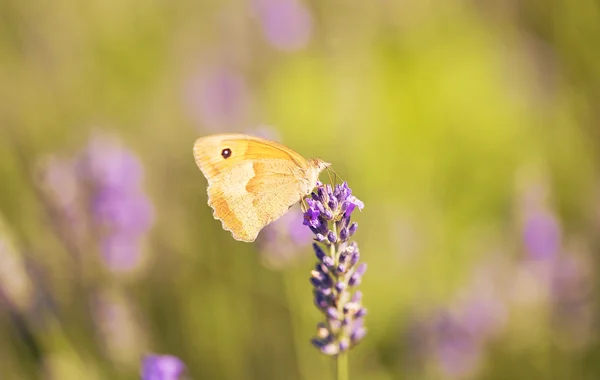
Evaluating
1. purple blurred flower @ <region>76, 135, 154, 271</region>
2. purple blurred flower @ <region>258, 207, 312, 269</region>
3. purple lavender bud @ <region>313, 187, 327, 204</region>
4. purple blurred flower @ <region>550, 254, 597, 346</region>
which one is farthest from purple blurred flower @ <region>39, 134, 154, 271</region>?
purple blurred flower @ <region>550, 254, 597, 346</region>

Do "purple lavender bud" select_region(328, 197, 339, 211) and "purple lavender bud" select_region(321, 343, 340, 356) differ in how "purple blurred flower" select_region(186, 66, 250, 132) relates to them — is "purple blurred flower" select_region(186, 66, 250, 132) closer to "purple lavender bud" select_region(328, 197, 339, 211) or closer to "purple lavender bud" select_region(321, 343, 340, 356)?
"purple lavender bud" select_region(328, 197, 339, 211)

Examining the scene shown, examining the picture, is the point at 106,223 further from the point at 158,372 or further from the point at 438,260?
the point at 438,260

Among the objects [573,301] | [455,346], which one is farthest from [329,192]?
[573,301]

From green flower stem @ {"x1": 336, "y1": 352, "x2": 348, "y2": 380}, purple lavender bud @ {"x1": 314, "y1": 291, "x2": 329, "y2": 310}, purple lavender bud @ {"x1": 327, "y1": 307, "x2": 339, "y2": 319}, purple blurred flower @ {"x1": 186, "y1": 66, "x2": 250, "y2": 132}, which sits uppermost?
purple blurred flower @ {"x1": 186, "y1": 66, "x2": 250, "y2": 132}

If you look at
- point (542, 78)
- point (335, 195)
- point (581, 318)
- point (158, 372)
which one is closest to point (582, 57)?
point (542, 78)

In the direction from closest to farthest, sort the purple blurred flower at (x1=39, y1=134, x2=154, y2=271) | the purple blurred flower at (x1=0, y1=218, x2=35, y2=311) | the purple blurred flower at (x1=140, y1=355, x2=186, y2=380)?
1. the purple blurred flower at (x1=140, y1=355, x2=186, y2=380)
2. the purple blurred flower at (x1=0, y1=218, x2=35, y2=311)
3. the purple blurred flower at (x1=39, y1=134, x2=154, y2=271)

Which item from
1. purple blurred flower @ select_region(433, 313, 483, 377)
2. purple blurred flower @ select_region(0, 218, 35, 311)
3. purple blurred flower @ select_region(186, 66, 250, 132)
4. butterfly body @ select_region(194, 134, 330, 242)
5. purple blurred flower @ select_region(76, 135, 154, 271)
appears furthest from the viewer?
purple blurred flower @ select_region(186, 66, 250, 132)
